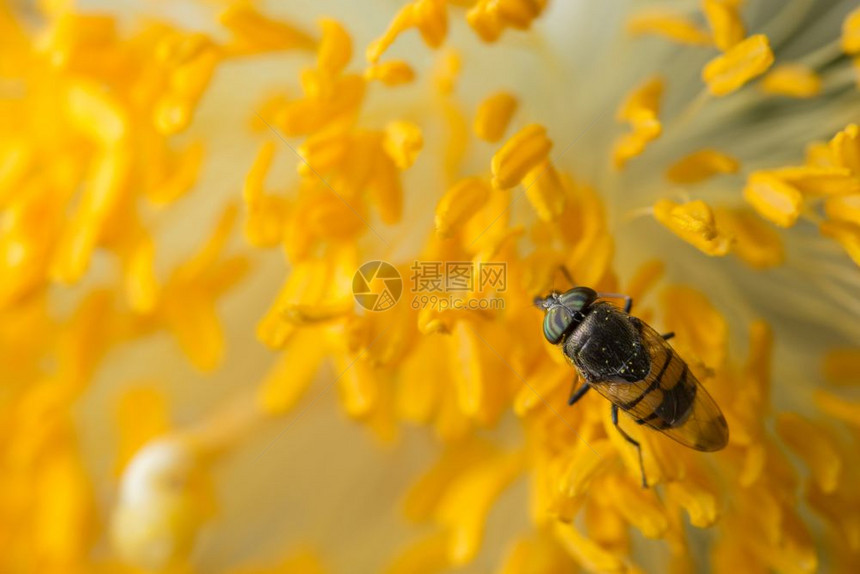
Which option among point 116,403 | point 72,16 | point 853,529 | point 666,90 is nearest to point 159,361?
point 116,403

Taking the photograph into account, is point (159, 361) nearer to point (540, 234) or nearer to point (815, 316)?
point (540, 234)

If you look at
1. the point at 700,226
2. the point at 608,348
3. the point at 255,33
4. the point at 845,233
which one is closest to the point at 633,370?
the point at 608,348

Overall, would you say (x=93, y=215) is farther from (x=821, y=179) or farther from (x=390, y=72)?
(x=821, y=179)

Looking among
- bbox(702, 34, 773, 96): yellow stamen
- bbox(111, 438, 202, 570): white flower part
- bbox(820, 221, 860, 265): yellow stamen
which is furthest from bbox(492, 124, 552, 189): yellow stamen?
bbox(111, 438, 202, 570): white flower part

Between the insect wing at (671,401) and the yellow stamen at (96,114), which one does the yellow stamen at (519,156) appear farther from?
the yellow stamen at (96,114)

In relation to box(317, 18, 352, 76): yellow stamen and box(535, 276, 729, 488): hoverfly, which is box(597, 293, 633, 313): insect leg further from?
box(317, 18, 352, 76): yellow stamen
